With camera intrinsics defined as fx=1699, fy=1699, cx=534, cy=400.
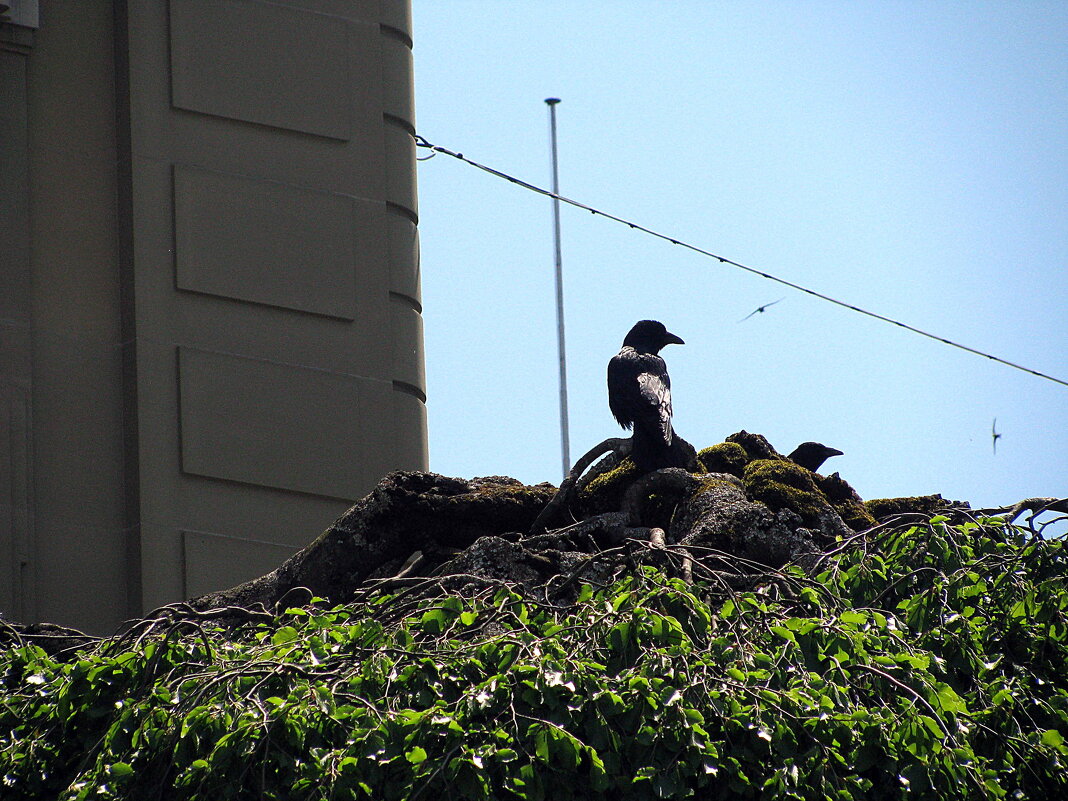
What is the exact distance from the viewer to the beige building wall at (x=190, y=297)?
11.2 metres

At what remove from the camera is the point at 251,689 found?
5.29 meters

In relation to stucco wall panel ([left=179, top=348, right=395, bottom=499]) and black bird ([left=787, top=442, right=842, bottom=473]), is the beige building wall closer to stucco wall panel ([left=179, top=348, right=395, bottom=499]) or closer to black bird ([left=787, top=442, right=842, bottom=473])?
stucco wall panel ([left=179, top=348, right=395, bottom=499])

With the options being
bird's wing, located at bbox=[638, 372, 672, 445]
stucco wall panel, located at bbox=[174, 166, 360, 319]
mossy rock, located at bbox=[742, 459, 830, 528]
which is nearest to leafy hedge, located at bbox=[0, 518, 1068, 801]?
mossy rock, located at bbox=[742, 459, 830, 528]

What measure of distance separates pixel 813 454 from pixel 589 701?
418cm

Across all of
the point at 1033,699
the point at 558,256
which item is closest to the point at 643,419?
the point at 1033,699

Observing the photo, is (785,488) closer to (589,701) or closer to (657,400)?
(657,400)

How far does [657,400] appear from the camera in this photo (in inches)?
333

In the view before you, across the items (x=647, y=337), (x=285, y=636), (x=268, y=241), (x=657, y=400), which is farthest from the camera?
(x=268, y=241)

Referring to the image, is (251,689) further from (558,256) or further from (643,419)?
(558,256)

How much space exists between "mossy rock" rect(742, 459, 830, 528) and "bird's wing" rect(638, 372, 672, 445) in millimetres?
454

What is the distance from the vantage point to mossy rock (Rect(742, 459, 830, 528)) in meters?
7.83

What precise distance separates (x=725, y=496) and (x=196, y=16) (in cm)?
663

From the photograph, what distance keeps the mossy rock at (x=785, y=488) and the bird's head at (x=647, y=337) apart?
5.17 ft

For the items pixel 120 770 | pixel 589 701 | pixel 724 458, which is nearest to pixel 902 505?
pixel 724 458
